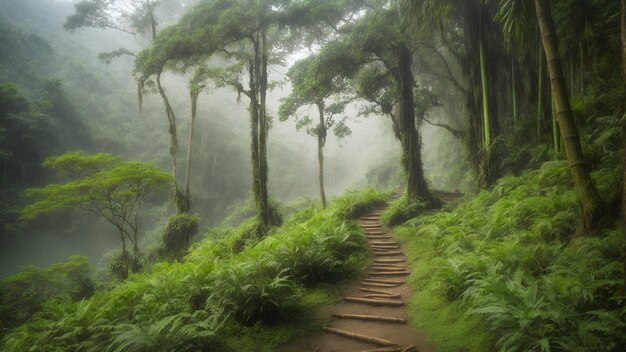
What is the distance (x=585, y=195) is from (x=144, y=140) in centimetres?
3765

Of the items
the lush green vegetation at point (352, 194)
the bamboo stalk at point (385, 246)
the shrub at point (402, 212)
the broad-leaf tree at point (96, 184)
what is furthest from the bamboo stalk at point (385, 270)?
the broad-leaf tree at point (96, 184)

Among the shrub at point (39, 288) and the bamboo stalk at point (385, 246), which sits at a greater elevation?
the bamboo stalk at point (385, 246)

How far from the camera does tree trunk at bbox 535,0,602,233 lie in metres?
4.64

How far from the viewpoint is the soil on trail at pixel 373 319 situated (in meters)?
4.72

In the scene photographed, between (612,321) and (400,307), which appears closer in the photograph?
(612,321)

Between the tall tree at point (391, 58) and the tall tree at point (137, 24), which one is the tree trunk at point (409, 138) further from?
the tall tree at point (137, 24)

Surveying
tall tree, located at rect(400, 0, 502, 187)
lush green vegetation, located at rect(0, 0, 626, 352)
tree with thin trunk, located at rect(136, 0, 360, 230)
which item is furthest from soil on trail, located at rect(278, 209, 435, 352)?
tree with thin trunk, located at rect(136, 0, 360, 230)

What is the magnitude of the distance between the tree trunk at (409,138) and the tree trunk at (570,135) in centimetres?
765

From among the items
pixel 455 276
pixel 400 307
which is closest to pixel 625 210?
pixel 455 276

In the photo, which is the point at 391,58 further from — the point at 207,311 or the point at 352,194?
the point at 207,311

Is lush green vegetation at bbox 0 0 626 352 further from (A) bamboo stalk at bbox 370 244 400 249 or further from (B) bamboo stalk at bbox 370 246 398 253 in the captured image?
(A) bamboo stalk at bbox 370 244 400 249

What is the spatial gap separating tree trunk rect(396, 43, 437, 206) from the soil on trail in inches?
189

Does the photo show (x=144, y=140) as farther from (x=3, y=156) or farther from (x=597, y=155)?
(x=597, y=155)

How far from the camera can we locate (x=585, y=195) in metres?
4.70
